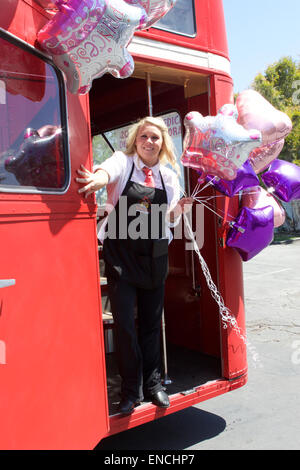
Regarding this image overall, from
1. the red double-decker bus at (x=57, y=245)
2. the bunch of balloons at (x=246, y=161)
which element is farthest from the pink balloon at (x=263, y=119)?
the red double-decker bus at (x=57, y=245)

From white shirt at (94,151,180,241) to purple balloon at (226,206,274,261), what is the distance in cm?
50

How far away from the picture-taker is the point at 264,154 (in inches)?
131

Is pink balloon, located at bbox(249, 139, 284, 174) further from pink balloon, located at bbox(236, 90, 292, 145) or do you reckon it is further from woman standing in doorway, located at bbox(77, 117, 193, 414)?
woman standing in doorway, located at bbox(77, 117, 193, 414)

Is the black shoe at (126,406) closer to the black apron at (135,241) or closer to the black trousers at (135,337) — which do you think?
the black trousers at (135,337)

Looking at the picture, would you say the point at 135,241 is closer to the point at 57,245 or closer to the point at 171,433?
the point at 57,245

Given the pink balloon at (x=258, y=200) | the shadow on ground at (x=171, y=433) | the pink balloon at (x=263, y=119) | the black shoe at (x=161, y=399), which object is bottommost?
the shadow on ground at (x=171, y=433)

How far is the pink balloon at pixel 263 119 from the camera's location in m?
3.15

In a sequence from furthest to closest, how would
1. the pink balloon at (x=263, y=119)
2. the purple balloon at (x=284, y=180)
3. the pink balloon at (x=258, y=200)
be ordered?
the purple balloon at (x=284, y=180) → the pink balloon at (x=258, y=200) → the pink balloon at (x=263, y=119)

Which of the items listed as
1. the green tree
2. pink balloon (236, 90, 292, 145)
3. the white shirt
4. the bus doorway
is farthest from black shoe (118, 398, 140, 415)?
the green tree

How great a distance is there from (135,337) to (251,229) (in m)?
1.08

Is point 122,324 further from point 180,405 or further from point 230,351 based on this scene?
point 230,351

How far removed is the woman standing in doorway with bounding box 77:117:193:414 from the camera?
109 inches

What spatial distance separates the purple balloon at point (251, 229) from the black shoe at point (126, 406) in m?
1.23

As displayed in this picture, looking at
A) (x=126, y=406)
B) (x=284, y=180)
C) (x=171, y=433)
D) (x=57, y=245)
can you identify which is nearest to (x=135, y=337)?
(x=126, y=406)
